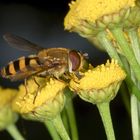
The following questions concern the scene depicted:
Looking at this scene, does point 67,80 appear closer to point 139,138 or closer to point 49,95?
point 49,95

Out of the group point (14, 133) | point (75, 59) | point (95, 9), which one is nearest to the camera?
point (95, 9)

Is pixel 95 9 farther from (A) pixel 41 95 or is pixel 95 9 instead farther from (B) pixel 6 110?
(B) pixel 6 110

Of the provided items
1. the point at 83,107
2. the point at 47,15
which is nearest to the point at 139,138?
the point at 83,107

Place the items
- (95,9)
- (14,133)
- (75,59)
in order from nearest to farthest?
1. (95,9)
2. (75,59)
3. (14,133)

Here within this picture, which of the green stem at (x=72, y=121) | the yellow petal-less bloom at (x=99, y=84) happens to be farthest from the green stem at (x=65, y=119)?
the yellow petal-less bloom at (x=99, y=84)

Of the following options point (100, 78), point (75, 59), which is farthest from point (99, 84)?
point (75, 59)

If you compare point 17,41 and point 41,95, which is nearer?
point 41,95

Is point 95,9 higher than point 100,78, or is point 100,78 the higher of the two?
point 95,9

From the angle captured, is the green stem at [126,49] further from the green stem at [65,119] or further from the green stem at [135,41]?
the green stem at [65,119]

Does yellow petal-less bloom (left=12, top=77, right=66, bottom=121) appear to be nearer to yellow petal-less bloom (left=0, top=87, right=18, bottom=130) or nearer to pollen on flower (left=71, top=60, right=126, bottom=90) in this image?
pollen on flower (left=71, top=60, right=126, bottom=90)
